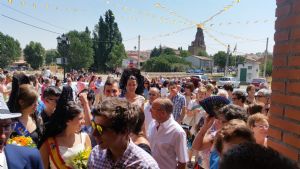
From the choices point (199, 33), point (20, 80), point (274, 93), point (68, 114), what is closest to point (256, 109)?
point (274, 93)

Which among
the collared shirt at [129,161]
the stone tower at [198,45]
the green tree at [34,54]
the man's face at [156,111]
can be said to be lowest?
the collared shirt at [129,161]

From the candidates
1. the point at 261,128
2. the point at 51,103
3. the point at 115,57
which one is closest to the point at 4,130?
the point at 51,103

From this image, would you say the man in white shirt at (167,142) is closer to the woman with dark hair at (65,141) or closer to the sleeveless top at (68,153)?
the woman with dark hair at (65,141)

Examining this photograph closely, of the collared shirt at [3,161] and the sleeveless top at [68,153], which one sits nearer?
the collared shirt at [3,161]

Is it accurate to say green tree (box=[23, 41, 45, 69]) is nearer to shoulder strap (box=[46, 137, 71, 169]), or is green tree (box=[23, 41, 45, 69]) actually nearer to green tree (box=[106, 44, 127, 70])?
green tree (box=[106, 44, 127, 70])

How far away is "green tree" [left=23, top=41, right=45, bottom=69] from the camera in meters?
91.9

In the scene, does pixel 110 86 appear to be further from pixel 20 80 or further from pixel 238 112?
pixel 238 112

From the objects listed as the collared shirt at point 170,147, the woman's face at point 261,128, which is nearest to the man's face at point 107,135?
the collared shirt at point 170,147

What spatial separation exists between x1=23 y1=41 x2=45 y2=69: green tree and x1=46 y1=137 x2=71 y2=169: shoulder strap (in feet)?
312

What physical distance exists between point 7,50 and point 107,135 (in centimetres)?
9786

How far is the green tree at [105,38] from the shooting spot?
75375 mm

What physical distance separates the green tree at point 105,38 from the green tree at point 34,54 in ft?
73.4

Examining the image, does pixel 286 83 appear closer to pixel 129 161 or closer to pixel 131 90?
pixel 129 161

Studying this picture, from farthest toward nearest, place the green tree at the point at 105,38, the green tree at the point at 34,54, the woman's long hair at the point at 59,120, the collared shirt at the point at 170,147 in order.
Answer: the green tree at the point at 34,54 < the green tree at the point at 105,38 < the collared shirt at the point at 170,147 < the woman's long hair at the point at 59,120
